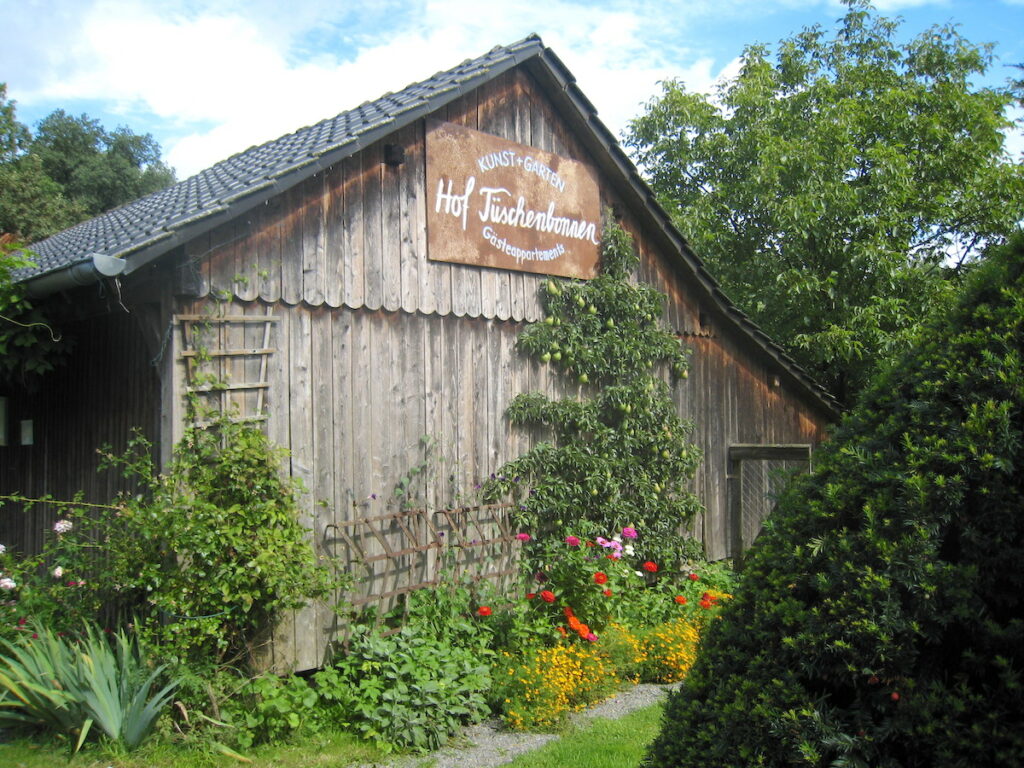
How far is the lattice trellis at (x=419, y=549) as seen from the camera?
6371 millimetres

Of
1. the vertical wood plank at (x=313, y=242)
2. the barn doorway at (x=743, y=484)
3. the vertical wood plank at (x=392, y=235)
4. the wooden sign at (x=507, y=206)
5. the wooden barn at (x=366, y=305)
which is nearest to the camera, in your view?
the wooden barn at (x=366, y=305)

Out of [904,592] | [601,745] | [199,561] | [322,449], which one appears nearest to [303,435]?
[322,449]

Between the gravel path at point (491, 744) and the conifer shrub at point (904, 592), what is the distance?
2465 millimetres

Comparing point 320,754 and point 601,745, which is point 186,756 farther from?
point 601,745

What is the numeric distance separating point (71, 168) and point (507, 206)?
27.9 m

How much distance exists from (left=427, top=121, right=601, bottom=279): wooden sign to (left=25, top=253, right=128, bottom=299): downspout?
8.92ft

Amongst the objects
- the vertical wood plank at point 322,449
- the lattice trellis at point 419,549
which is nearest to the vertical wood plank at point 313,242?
the vertical wood plank at point 322,449

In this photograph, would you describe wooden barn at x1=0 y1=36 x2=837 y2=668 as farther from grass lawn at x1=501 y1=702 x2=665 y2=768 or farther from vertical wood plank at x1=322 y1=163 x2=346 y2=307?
grass lawn at x1=501 y1=702 x2=665 y2=768

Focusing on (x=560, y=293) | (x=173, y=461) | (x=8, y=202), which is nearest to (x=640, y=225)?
(x=560, y=293)

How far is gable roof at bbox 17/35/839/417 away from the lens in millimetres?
5273

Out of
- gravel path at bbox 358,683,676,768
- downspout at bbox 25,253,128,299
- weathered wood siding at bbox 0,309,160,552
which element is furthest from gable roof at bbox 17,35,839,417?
gravel path at bbox 358,683,676,768

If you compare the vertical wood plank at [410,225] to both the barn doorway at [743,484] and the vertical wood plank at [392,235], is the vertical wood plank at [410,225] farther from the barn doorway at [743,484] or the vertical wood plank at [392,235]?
the barn doorway at [743,484]

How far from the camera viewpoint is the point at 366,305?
661cm

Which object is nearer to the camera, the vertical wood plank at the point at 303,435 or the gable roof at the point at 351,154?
the gable roof at the point at 351,154
